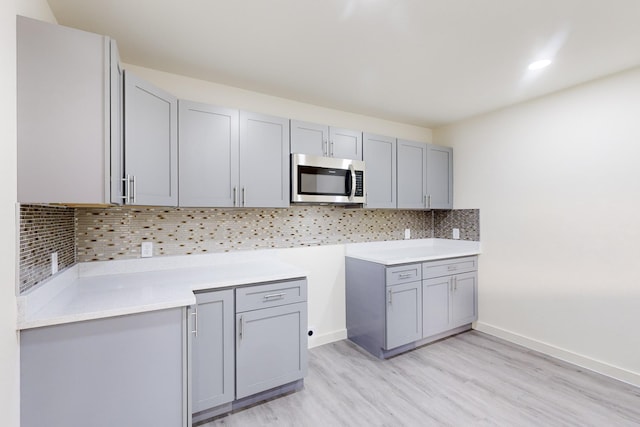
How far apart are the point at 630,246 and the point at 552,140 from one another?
1072mm

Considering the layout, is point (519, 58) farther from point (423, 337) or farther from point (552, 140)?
point (423, 337)

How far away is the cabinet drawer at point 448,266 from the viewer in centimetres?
287

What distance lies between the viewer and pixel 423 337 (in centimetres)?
283

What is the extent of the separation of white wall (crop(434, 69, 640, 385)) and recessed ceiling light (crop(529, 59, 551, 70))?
69cm

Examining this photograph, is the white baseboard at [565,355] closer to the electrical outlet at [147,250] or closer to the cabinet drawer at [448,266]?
the cabinet drawer at [448,266]

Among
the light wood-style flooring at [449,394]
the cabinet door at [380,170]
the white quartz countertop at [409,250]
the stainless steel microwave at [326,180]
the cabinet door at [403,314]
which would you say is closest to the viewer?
the light wood-style flooring at [449,394]

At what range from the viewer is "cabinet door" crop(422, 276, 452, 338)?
9.34ft

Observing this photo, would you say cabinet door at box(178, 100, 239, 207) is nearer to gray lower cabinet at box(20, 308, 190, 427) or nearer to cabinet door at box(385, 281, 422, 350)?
gray lower cabinet at box(20, 308, 190, 427)

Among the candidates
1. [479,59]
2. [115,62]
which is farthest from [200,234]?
[479,59]

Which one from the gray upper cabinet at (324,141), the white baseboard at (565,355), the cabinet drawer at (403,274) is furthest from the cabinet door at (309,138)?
the white baseboard at (565,355)

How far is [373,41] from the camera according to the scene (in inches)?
72.1

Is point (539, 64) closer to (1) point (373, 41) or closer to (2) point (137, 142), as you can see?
(1) point (373, 41)

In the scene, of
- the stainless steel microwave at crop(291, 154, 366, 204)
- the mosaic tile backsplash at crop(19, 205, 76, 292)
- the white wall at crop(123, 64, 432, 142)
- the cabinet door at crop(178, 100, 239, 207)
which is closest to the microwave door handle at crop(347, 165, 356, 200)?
the stainless steel microwave at crop(291, 154, 366, 204)

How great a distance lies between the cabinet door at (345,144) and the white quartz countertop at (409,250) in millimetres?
978
